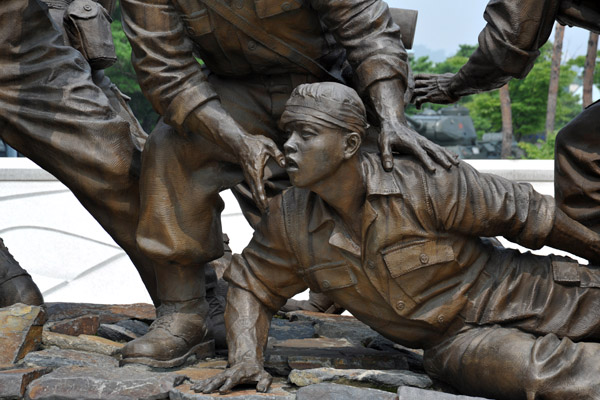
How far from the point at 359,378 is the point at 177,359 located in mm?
812

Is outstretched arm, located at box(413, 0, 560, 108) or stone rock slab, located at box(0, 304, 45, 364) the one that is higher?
outstretched arm, located at box(413, 0, 560, 108)

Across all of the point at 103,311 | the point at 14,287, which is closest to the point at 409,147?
the point at 14,287

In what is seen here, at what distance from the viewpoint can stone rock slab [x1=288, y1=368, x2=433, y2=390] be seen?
3.43m

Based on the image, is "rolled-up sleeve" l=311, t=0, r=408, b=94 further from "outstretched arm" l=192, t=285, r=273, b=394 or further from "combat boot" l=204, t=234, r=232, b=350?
"combat boot" l=204, t=234, r=232, b=350

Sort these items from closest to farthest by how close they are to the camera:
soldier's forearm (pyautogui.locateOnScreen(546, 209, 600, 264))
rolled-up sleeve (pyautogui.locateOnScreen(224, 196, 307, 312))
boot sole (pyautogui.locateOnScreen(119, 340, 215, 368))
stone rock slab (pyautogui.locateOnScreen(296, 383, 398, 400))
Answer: stone rock slab (pyautogui.locateOnScreen(296, 383, 398, 400)) < soldier's forearm (pyautogui.locateOnScreen(546, 209, 600, 264)) < rolled-up sleeve (pyautogui.locateOnScreen(224, 196, 307, 312)) < boot sole (pyautogui.locateOnScreen(119, 340, 215, 368))

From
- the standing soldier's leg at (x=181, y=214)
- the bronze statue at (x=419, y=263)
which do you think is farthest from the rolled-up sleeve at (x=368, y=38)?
the standing soldier's leg at (x=181, y=214)

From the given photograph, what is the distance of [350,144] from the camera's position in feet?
10.8

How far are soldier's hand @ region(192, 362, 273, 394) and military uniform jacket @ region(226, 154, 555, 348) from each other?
0.34 meters

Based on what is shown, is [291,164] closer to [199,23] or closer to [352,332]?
[199,23]

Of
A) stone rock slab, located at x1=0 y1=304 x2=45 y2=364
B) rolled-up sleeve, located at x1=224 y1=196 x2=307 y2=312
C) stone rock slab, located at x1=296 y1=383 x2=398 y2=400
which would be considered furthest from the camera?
stone rock slab, located at x1=0 y1=304 x2=45 y2=364

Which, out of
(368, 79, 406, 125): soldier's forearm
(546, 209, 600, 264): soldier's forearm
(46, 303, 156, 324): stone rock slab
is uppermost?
(368, 79, 406, 125): soldier's forearm

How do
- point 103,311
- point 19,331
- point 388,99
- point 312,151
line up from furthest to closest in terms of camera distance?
point 103,311 → point 19,331 → point 388,99 → point 312,151

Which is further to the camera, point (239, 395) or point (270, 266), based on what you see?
point (270, 266)

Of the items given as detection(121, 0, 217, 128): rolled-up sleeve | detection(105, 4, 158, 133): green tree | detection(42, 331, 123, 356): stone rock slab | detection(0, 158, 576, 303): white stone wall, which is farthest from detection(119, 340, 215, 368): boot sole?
detection(105, 4, 158, 133): green tree
